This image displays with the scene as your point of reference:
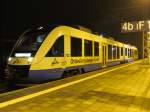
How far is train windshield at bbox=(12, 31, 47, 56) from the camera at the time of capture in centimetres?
1267

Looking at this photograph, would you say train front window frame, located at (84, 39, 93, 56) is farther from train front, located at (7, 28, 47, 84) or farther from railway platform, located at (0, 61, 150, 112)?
railway platform, located at (0, 61, 150, 112)

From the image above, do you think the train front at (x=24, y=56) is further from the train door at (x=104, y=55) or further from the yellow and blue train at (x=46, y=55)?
the train door at (x=104, y=55)

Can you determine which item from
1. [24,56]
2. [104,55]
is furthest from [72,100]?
[104,55]

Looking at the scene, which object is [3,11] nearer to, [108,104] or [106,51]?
[106,51]

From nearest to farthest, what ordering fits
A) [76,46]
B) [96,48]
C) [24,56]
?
[24,56], [76,46], [96,48]

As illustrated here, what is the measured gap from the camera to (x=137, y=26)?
96.0 ft

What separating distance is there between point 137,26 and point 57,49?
57.8 ft

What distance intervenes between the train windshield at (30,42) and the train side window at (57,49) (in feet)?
1.90

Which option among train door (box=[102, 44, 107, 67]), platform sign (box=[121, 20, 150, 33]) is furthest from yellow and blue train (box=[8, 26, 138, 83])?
platform sign (box=[121, 20, 150, 33])

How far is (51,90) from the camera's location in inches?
352

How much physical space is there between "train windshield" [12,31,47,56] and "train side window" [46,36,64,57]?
0.58 meters

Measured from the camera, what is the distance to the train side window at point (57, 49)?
12.9 metres

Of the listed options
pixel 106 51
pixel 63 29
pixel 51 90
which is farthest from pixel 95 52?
pixel 51 90

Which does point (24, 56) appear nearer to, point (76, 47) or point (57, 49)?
point (57, 49)
